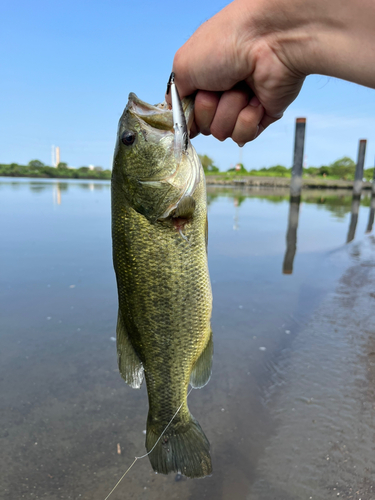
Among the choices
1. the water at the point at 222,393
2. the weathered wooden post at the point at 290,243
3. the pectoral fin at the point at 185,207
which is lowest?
the water at the point at 222,393

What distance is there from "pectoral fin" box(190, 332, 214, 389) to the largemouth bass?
0.04 meters

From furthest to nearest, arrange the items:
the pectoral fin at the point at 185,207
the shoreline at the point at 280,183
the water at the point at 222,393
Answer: the shoreline at the point at 280,183 < the water at the point at 222,393 < the pectoral fin at the point at 185,207

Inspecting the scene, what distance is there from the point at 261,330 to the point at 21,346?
2721mm

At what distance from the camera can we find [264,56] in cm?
150

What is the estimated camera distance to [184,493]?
217 cm

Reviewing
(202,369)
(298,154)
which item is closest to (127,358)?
(202,369)

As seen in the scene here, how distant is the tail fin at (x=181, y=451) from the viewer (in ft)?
5.64

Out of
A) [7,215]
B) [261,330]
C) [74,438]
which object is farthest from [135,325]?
[7,215]

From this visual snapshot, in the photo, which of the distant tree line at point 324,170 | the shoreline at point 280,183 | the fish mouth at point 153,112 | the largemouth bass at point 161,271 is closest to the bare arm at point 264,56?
the fish mouth at point 153,112

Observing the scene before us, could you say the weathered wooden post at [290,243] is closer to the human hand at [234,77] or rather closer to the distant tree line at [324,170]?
the human hand at [234,77]

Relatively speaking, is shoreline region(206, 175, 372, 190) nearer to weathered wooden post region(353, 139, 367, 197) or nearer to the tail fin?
weathered wooden post region(353, 139, 367, 197)

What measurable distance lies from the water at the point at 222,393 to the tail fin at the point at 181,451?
0.63 meters

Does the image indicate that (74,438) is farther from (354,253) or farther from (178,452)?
(354,253)

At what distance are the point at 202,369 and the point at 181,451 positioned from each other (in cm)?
41
